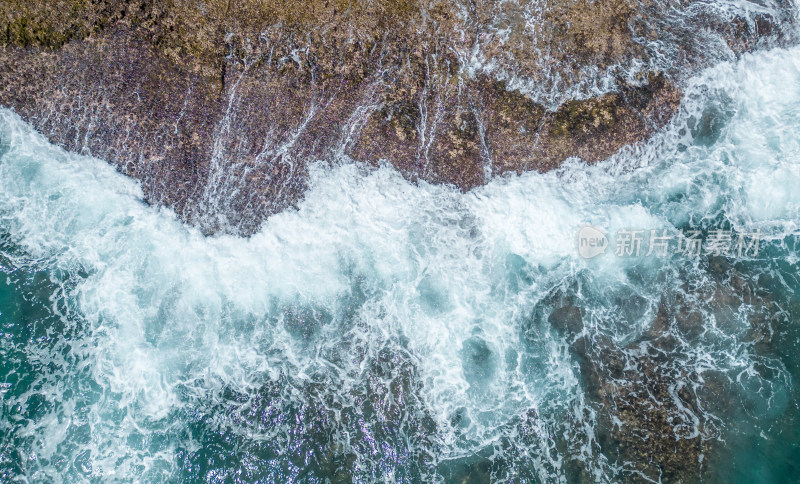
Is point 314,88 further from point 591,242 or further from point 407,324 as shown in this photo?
point 591,242

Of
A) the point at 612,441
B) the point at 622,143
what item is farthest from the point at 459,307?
the point at 622,143

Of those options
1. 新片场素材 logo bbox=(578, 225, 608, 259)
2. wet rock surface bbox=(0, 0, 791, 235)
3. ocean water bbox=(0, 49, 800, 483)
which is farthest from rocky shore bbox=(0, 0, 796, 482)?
新片场素材 logo bbox=(578, 225, 608, 259)

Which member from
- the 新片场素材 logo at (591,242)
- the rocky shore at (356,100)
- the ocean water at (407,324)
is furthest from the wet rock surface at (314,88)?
the 新片场素材 logo at (591,242)

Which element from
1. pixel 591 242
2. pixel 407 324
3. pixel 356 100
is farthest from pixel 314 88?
pixel 591 242

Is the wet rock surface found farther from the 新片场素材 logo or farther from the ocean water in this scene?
the 新片场素材 logo

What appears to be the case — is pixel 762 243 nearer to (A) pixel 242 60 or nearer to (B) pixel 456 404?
(B) pixel 456 404

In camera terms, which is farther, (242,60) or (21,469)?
(242,60)

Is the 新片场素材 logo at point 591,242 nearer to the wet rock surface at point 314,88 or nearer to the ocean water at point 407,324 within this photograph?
the ocean water at point 407,324
